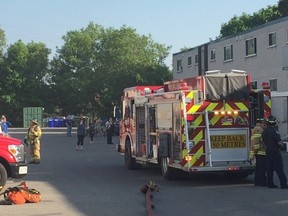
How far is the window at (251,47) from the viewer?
39781 millimetres

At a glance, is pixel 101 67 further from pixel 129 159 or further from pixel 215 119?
pixel 215 119

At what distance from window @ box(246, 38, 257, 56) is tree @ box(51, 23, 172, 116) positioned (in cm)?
3044

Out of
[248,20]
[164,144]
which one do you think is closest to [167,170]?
[164,144]

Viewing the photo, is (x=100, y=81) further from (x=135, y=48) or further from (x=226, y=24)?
(x=226, y=24)

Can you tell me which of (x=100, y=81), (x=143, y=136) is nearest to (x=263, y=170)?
(x=143, y=136)

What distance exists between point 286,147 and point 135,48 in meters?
55.8

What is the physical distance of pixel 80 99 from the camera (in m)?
91.6

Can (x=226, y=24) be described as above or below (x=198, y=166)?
above

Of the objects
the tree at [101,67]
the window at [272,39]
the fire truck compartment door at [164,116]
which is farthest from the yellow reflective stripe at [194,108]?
the tree at [101,67]

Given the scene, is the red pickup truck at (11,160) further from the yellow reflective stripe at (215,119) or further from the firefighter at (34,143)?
the firefighter at (34,143)

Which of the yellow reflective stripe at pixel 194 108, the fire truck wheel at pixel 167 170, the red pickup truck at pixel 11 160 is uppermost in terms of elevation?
the yellow reflective stripe at pixel 194 108

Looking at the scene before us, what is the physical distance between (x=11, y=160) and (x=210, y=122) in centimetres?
491

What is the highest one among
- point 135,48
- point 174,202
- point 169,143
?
point 135,48

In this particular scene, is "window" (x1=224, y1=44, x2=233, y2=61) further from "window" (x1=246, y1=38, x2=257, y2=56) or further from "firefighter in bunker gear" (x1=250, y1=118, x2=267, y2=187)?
"firefighter in bunker gear" (x1=250, y1=118, x2=267, y2=187)
